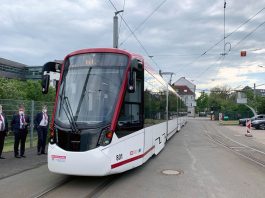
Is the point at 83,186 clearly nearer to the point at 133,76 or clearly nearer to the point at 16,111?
the point at 133,76

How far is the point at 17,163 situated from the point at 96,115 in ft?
14.8

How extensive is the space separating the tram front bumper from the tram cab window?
2.73 ft

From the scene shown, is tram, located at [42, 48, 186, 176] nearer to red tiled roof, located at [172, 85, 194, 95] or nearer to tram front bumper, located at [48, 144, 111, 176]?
tram front bumper, located at [48, 144, 111, 176]

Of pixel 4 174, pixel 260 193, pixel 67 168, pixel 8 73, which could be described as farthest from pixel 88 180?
pixel 8 73

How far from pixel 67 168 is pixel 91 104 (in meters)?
1.60

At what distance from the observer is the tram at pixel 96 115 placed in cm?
832

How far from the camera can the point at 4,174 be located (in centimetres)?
992

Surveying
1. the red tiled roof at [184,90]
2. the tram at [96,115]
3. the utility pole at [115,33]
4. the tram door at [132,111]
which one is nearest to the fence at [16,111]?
the utility pole at [115,33]

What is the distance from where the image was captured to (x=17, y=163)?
11859 mm

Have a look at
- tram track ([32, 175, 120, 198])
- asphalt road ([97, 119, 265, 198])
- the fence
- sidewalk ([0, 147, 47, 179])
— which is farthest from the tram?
the fence

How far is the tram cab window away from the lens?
908cm

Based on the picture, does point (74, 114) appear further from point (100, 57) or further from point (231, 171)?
point (231, 171)

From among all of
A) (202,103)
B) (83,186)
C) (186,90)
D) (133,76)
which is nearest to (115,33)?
(133,76)

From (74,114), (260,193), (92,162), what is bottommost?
(260,193)
